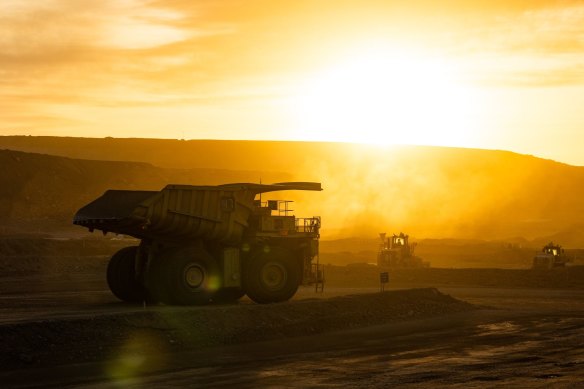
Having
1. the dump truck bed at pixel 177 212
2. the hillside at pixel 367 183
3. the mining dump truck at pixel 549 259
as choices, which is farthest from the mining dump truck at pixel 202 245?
the hillside at pixel 367 183

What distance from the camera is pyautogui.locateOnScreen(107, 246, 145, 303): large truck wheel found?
114 ft

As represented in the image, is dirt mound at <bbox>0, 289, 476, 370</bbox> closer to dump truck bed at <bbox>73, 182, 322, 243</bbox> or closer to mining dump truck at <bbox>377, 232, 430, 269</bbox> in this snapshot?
dump truck bed at <bbox>73, 182, 322, 243</bbox>

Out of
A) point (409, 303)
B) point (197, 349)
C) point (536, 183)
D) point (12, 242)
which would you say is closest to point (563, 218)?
point (536, 183)

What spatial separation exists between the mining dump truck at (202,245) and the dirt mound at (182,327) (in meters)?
1.28

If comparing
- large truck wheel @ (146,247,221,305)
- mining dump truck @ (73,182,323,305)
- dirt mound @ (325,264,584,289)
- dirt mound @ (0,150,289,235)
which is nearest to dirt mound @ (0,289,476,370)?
large truck wheel @ (146,247,221,305)

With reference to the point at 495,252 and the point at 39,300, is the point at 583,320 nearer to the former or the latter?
the point at 39,300

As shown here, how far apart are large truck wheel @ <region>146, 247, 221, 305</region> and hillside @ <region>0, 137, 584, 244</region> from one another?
268 ft

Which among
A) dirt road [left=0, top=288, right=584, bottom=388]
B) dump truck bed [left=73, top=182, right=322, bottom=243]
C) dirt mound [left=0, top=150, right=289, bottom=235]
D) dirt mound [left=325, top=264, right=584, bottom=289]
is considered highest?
dirt mound [left=0, top=150, right=289, bottom=235]

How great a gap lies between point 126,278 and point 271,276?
16.5 feet

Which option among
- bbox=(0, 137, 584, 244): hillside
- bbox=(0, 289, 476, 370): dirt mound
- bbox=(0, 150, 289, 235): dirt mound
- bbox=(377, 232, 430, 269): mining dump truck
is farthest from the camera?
bbox=(0, 137, 584, 244): hillside

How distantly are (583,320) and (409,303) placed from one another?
6136 millimetres

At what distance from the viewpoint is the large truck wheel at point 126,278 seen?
34.7m

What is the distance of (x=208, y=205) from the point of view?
33.1 m

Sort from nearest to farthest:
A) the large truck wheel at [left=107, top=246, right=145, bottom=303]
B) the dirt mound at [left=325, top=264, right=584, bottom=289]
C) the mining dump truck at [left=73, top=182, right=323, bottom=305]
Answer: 1. the mining dump truck at [left=73, top=182, right=323, bottom=305]
2. the large truck wheel at [left=107, top=246, right=145, bottom=303]
3. the dirt mound at [left=325, top=264, right=584, bottom=289]
